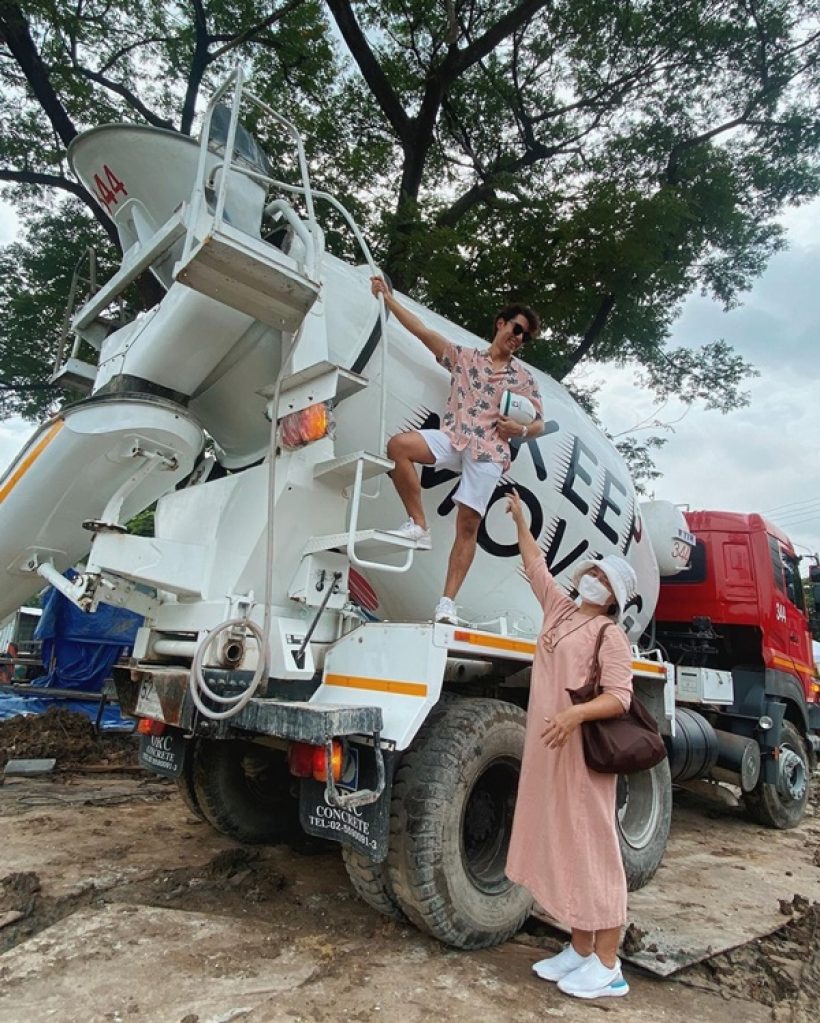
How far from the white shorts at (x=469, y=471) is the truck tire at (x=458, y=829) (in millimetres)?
1017

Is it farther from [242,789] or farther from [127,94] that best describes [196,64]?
[242,789]

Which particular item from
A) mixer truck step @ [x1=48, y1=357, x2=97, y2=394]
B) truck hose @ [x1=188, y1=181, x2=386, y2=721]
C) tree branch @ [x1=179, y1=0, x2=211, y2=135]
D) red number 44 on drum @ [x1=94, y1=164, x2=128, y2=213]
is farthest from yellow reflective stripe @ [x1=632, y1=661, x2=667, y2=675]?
tree branch @ [x1=179, y1=0, x2=211, y2=135]

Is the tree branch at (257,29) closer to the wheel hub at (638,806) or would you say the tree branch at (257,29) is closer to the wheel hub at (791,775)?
the wheel hub at (638,806)

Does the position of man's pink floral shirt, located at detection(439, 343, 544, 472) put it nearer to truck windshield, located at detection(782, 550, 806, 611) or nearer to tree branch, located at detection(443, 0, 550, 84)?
truck windshield, located at detection(782, 550, 806, 611)

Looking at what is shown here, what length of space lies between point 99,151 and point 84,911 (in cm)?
362

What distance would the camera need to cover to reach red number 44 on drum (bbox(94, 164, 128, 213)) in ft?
11.5

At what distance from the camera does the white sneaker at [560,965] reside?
2668mm

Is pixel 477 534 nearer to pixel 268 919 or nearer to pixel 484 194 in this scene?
pixel 268 919

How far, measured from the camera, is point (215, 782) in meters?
3.97

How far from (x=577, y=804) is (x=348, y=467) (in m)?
1.72

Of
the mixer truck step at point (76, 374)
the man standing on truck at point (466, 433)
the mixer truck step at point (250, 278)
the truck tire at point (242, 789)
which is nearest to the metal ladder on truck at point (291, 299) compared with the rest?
the mixer truck step at point (250, 278)

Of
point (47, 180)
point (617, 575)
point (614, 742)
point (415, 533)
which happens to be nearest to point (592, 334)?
point (47, 180)

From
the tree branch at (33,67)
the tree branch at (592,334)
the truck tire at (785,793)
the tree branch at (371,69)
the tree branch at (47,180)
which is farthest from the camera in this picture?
the tree branch at (592,334)

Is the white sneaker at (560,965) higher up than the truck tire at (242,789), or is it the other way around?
the truck tire at (242,789)
